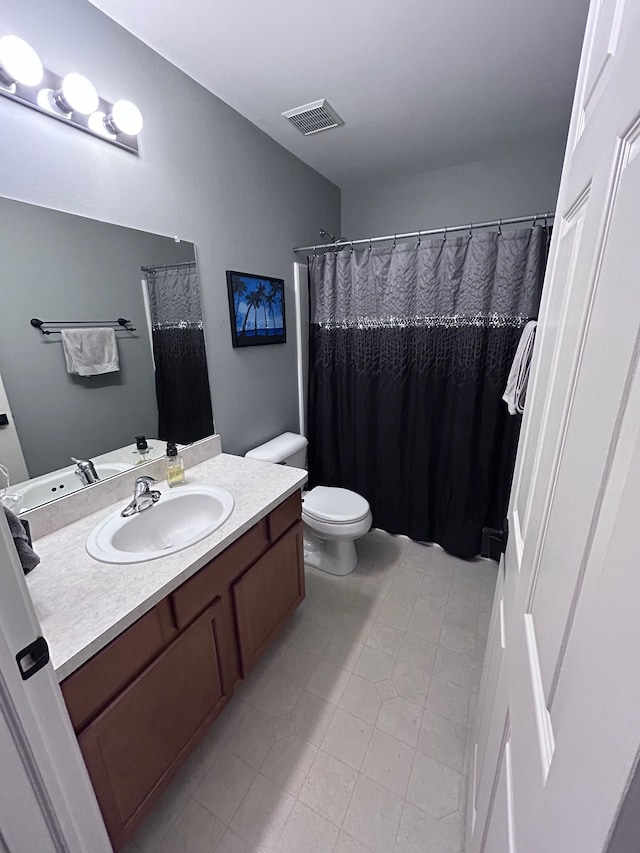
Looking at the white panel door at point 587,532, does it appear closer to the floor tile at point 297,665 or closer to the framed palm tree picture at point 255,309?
the floor tile at point 297,665

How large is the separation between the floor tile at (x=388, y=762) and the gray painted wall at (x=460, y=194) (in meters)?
2.87

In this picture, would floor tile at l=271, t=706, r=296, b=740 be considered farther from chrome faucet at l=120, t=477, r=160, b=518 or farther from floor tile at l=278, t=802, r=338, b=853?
chrome faucet at l=120, t=477, r=160, b=518

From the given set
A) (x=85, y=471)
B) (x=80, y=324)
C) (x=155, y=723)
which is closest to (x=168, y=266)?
(x=80, y=324)

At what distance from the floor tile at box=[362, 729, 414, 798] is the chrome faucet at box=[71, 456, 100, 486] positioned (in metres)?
1.40

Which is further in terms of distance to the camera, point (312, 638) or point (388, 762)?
point (312, 638)

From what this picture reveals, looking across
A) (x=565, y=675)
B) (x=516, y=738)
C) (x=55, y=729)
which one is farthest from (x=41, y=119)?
(x=516, y=738)

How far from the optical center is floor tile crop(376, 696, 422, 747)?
130 centimetres

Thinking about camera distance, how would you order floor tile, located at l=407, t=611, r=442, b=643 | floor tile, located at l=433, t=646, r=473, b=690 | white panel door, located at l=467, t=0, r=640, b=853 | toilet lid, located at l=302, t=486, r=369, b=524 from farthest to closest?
toilet lid, located at l=302, t=486, r=369, b=524 < floor tile, located at l=407, t=611, r=442, b=643 < floor tile, located at l=433, t=646, r=473, b=690 < white panel door, located at l=467, t=0, r=640, b=853

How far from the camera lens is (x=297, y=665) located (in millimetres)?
1569

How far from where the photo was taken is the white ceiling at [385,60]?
1.20 metres

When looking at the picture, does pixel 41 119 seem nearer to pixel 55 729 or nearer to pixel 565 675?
pixel 55 729

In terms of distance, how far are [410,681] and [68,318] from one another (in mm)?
1938

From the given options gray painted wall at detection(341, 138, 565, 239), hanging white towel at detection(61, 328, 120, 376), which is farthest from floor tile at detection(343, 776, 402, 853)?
gray painted wall at detection(341, 138, 565, 239)

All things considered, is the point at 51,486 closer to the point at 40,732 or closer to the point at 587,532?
the point at 40,732
